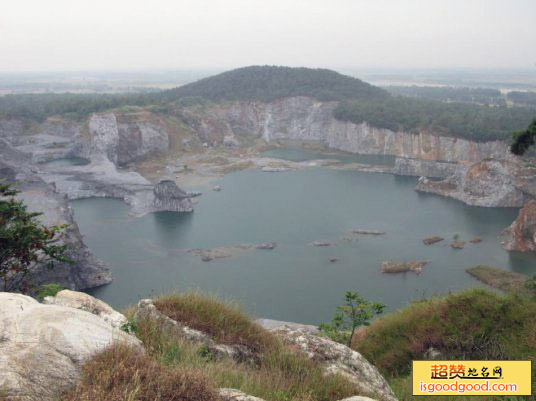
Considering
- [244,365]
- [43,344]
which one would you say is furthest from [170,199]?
[43,344]

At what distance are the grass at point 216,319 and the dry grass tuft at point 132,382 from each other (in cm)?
164

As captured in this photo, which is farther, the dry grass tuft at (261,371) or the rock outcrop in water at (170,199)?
the rock outcrop in water at (170,199)

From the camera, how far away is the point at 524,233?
27688 mm

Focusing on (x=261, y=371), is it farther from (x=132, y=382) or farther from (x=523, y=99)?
(x=523, y=99)

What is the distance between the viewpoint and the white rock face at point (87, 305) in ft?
15.5

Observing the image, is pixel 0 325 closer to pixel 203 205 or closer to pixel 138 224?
pixel 138 224

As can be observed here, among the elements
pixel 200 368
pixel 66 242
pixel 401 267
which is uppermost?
pixel 200 368

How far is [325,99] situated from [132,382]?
71.2 meters

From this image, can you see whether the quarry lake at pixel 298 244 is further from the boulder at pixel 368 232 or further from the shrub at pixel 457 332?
the shrub at pixel 457 332

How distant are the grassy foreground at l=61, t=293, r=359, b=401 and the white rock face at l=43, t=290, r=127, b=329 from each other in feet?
0.90

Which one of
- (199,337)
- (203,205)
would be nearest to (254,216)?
(203,205)

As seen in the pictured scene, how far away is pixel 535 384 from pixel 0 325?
16.8 feet

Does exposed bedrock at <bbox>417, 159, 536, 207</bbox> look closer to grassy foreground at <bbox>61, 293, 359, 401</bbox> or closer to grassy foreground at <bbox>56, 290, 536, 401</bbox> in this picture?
grassy foreground at <bbox>56, 290, 536, 401</bbox>

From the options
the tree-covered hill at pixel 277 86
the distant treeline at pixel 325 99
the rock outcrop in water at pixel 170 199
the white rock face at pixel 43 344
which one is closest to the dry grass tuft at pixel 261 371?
the white rock face at pixel 43 344
